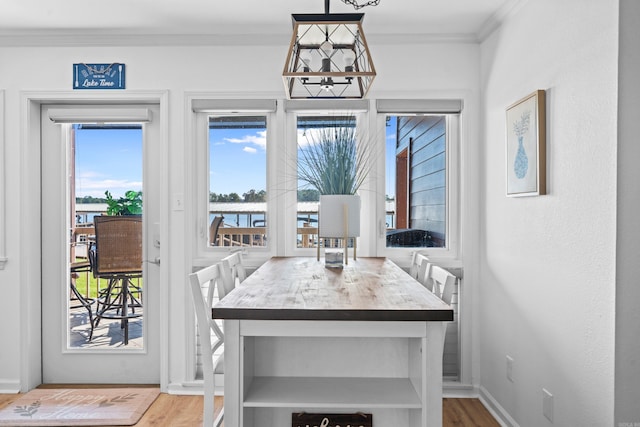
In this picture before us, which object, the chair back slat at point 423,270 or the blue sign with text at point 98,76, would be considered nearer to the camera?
the chair back slat at point 423,270

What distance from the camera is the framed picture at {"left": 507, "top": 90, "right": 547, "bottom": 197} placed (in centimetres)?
241

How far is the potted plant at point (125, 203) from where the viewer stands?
361cm

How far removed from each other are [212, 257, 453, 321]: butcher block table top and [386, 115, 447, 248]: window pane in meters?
0.90

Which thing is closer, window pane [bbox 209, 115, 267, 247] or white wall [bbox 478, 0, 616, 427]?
white wall [bbox 478, 0, 616, 427]

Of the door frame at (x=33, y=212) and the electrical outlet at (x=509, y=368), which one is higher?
the door frame at (x=33, y=212)

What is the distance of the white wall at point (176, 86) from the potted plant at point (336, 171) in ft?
1.23

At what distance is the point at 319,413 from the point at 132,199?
2288mm

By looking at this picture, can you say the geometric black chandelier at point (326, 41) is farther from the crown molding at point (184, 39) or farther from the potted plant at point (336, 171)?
the crown molding at point (184, 39)

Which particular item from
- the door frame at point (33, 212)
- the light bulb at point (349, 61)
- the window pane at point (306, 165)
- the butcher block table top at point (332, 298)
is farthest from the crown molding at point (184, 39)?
the butcher block table top at point (332, 298)

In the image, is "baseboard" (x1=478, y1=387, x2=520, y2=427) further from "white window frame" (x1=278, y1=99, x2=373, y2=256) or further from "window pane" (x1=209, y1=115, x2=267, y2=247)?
"window pane" (x1=209, y1=115, x2=267, y2=247)

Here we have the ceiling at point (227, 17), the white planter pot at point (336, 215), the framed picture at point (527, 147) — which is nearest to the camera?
the framed picture at point (527, 147)

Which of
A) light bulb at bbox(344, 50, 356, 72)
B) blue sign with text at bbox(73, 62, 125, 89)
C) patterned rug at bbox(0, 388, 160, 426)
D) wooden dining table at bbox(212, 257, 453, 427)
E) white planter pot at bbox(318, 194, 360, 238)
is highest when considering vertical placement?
blue sign with text at bbox(73, 62, 125, 89)

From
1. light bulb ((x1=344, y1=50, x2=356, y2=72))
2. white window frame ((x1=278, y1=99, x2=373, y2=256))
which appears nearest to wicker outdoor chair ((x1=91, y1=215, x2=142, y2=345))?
white window frame ((x1=278, y1=99, x2=373, y2=256))

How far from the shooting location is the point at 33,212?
3467 mm
